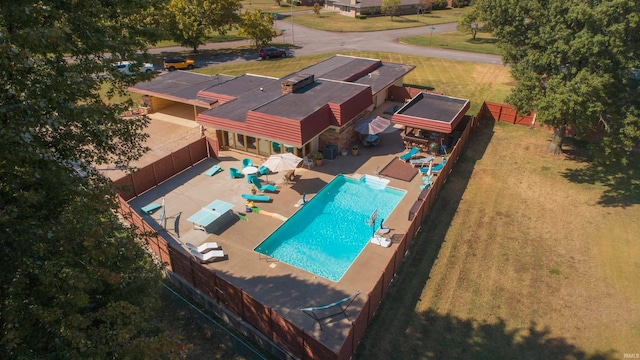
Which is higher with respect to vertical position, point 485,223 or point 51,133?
point 51,133

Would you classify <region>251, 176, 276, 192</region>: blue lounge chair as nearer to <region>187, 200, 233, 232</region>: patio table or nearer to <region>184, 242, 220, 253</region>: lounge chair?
<region>187, 200, 233, 232</region>: patio table

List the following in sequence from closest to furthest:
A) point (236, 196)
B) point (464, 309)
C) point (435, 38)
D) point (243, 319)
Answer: point (243, 319)
point (464, 309)
point (236, 196)
point (435, 38)

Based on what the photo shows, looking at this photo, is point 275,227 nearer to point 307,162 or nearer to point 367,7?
point 307,162

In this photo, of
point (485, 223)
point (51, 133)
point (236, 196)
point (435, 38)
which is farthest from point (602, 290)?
point (435, 38)

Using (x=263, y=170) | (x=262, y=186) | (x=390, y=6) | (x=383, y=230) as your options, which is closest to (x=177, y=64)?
(x=263, y=170)

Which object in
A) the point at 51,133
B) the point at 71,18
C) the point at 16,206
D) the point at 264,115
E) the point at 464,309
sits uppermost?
the point at 71,18

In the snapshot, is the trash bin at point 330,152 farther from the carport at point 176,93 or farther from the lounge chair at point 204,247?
the lounge chair at point 204,247

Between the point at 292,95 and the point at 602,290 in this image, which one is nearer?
the point at 602,290

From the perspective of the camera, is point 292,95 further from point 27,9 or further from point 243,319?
point 27,9
